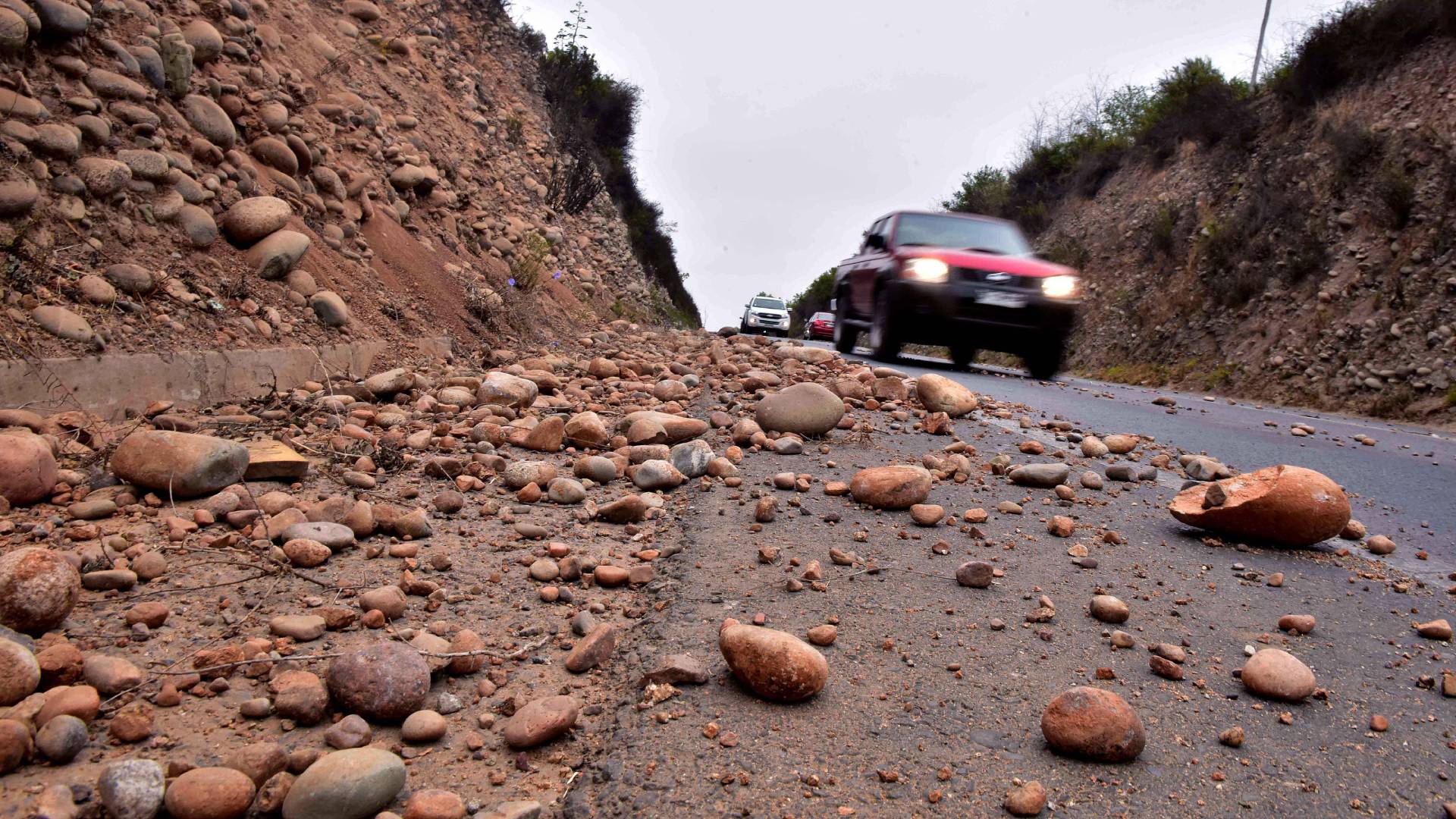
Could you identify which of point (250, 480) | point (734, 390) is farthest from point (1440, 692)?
point (734, 390)

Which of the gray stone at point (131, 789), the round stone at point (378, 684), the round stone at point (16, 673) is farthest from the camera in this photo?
the round stone at point (378, 684)

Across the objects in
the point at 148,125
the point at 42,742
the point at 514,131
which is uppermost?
the point at 514,131

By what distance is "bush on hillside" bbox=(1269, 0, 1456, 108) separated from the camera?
1569 centimetres

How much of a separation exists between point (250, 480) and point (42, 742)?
192cm

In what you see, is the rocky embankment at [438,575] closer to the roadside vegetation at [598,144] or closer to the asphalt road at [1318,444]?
the asphalt road at [1318,444]

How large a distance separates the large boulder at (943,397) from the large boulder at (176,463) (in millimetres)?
3704

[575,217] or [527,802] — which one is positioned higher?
[575,217]

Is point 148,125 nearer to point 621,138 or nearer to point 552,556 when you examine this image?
point 552,556

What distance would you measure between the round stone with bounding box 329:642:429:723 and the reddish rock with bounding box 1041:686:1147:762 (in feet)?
4.64

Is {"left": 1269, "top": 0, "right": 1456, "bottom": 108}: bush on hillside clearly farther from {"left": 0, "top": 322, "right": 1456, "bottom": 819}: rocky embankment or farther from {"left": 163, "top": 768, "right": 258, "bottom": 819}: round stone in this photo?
{"left": 163, "top": 768, "right": 258, "bottom": 819}: round stone

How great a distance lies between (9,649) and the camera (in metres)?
2.11

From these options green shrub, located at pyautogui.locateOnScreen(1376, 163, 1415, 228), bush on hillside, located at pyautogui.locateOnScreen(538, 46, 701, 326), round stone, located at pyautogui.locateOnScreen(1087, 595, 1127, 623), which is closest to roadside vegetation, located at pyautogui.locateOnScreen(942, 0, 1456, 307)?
green shrub, located at pyautogui.locateOnScreen(1376, 163, 1415, 228)

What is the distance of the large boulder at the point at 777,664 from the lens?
2227mm

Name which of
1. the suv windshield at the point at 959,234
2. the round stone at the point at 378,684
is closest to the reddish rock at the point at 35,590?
the round stone at the point at 378,684
